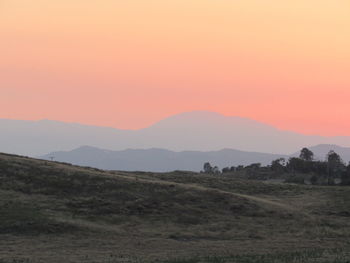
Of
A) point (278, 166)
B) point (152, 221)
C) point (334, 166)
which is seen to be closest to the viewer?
point (152, 221)

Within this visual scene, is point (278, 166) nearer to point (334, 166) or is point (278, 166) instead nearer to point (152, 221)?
point (334, 166)

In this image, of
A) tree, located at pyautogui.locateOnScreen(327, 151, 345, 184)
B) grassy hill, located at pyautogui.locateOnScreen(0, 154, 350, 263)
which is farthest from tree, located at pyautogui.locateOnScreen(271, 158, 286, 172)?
grassy hill, located at pyautogui.locateOnScreen(0, 154, 350, 263)

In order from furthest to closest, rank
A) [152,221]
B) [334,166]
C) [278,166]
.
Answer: [278,166] < [334,166] < [152,221]

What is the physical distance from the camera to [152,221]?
47688 millimetres

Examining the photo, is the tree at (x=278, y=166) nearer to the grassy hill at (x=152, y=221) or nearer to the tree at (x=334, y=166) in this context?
the tree at (x=334, y=166)

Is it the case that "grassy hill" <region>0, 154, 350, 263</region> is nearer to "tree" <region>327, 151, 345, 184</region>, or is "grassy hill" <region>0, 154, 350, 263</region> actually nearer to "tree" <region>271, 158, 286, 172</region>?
"tree" <region>327, 151, 345, 184</region>

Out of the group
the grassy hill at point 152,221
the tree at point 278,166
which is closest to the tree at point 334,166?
the tree at point 278,166

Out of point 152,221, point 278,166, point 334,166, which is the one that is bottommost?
point 152,221

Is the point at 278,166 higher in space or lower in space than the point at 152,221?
higher

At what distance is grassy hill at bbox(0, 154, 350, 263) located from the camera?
3275 cm

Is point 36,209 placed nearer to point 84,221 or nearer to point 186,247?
point 84,221

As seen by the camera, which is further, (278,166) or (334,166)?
(278,166)

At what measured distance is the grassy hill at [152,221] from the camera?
32.8m

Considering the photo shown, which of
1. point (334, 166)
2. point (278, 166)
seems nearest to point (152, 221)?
point (334, 166)
